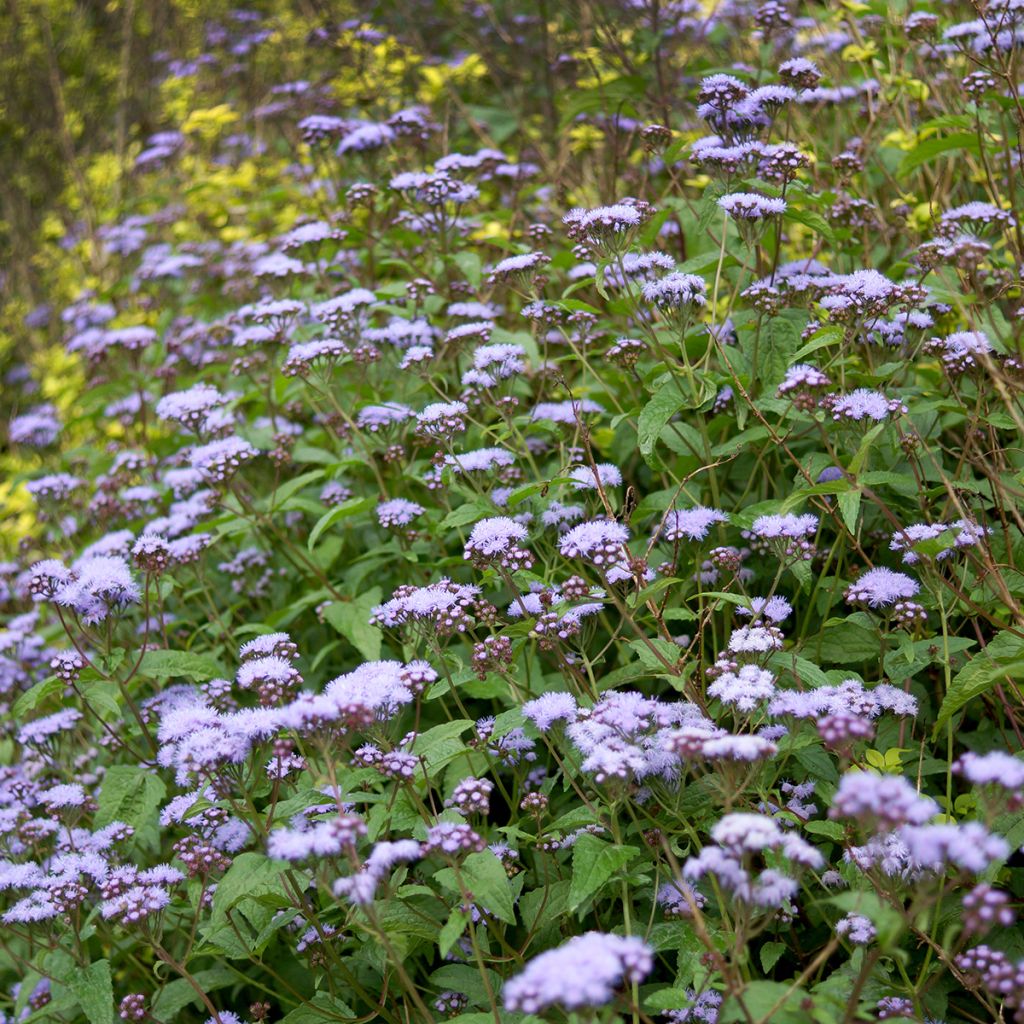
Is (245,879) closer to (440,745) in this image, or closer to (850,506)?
(440,745)

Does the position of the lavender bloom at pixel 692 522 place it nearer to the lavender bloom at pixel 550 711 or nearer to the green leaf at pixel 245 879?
the lavender bloom at pixel 550 711

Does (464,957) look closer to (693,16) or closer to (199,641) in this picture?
(199,641)

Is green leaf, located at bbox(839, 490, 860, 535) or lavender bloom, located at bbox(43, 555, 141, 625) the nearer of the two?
green leaf, located at bbox(839, 490, 860, 535)

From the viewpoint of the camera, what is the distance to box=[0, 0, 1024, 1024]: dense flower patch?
2723mm

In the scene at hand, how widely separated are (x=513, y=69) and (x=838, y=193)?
4.97 m

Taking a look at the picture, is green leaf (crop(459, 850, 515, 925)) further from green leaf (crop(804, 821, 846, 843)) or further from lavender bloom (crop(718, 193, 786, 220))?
lavender bloom (crop(718, 193, 786, 220))

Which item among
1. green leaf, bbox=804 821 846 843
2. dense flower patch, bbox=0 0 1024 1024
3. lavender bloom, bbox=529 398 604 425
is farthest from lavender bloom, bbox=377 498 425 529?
green leaf, bbox=804 821 846 843

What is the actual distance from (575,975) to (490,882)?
755 mm

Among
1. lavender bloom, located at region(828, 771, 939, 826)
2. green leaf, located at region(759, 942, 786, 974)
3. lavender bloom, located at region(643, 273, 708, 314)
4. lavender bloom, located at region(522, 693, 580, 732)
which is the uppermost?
lavender bloom, located at region(643, 273, 708, 314)

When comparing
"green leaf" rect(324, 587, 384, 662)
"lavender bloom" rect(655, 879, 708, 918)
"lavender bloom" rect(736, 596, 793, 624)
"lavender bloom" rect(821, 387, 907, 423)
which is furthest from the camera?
"green leaf" rect(324, 587, 384, 662)

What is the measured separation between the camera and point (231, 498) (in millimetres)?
5305

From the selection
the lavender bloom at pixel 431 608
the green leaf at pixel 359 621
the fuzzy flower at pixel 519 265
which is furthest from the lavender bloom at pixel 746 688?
the fuzzy flower at pixel 519 265

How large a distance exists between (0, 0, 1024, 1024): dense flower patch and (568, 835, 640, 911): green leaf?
14 mm

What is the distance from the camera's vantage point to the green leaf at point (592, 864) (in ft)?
8.70
